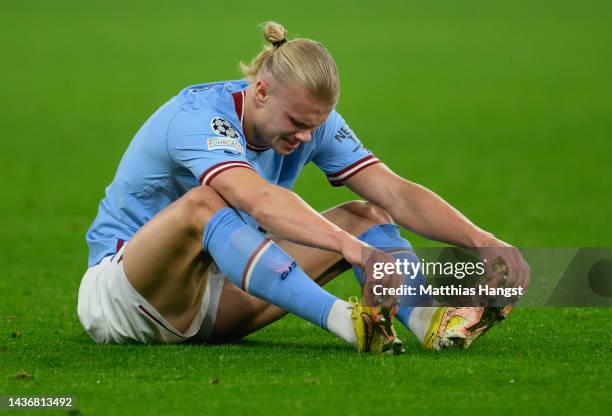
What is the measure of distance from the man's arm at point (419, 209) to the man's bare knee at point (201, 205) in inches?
46.0

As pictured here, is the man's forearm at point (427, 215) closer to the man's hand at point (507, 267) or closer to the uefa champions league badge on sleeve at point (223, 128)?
the man's hand at point (507, 267)

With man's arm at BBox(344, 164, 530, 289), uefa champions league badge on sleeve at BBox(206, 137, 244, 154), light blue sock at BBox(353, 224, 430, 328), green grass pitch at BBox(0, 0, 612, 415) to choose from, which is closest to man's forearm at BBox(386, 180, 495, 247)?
man's arm at BBox(344, 164, 530, 289)

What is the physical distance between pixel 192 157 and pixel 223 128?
20 cm

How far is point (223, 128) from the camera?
5648 millimetres

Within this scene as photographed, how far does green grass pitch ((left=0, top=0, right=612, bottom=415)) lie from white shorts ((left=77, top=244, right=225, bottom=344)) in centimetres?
10

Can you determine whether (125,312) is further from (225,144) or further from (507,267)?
(507,267)

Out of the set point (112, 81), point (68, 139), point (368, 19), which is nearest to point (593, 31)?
point (368, 19)

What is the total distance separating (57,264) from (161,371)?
4297 millimetres

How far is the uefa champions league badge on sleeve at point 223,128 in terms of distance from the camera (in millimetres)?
5613

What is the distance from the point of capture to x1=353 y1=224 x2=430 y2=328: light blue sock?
5.76 meters

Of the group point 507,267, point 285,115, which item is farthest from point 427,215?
point 285,115

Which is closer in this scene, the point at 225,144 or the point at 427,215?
the point at 225,144

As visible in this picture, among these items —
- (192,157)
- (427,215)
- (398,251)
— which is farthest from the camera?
(427,215)

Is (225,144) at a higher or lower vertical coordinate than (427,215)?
higher
